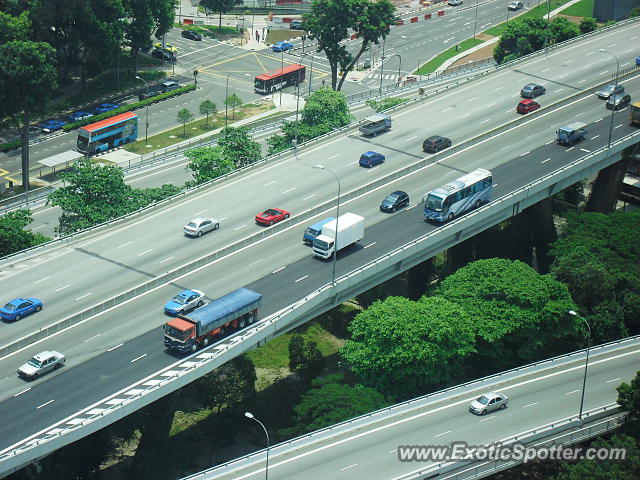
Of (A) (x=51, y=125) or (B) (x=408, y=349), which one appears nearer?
(B) (x=408, y=349)

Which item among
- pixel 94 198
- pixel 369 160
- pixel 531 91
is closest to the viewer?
pixel 94 198

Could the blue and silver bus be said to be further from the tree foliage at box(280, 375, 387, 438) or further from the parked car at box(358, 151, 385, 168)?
the tree foliage at box(280, 375, 387, 438)

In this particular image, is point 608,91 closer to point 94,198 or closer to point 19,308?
point 94,198

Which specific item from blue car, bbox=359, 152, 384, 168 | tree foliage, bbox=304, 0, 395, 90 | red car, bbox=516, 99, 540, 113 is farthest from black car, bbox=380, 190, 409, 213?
tree foliage, bbox=304, 0, 395, 90

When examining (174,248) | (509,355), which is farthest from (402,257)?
(174,248)

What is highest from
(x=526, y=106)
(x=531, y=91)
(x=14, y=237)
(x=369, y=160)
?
(x=531, y=91)

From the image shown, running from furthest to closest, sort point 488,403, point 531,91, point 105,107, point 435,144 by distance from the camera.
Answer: point 105,107 → point 531,91 → point 435,144 → point 488,403

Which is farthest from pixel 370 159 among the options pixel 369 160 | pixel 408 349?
pixel 408 349
